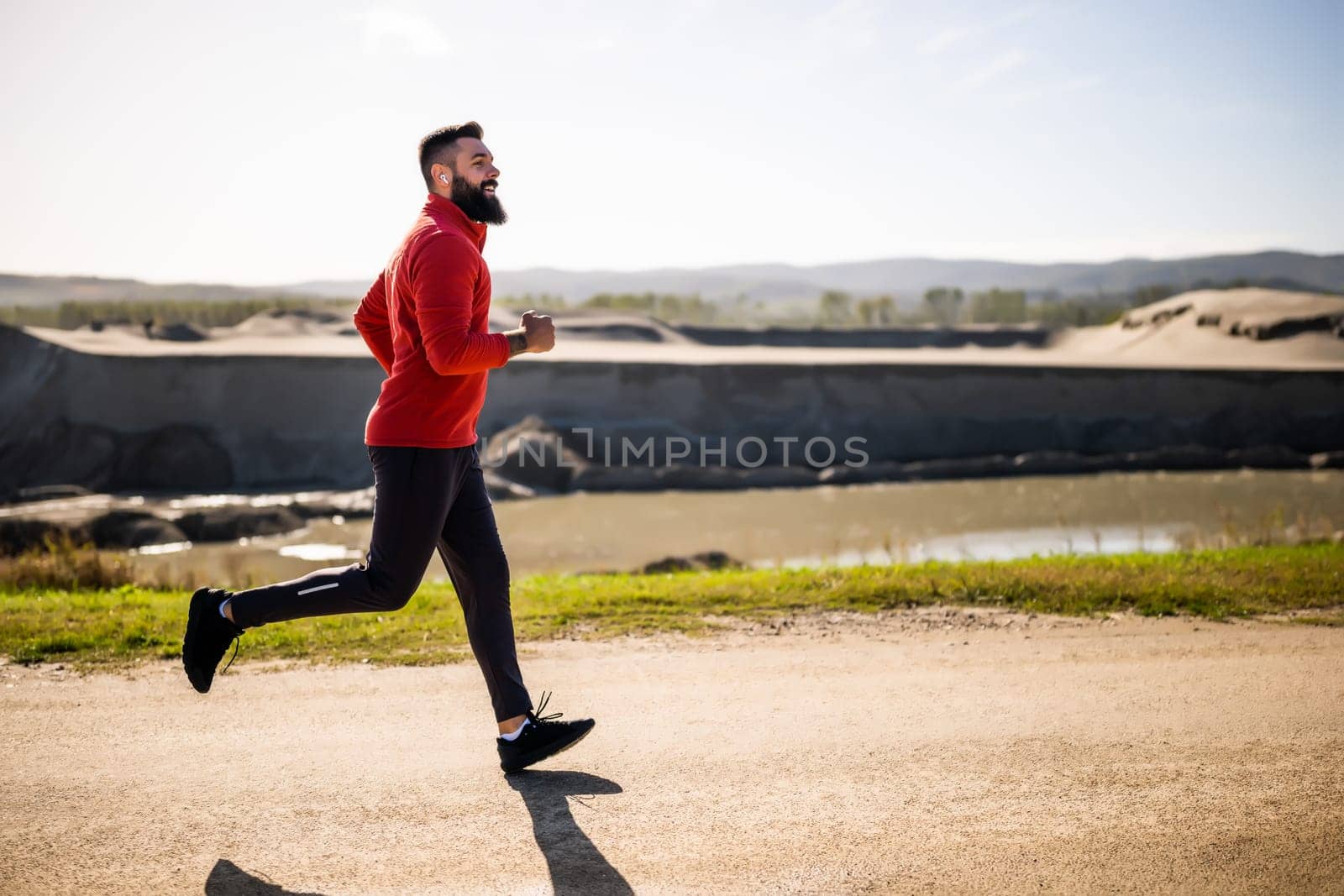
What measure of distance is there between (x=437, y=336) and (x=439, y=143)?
0.78 metres

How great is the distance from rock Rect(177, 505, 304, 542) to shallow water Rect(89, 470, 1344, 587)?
467 millimetres

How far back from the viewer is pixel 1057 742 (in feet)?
14.2

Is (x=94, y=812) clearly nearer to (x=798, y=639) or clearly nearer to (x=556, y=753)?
(x=556, y=753)

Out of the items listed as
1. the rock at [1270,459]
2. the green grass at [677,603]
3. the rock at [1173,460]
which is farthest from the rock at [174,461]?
the rock at [1270,459]

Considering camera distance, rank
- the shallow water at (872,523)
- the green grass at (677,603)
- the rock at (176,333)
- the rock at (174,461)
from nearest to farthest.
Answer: the green grass at (677,603), the shallow water at (872,523), the rock at (174,461), the rock at (176,333)

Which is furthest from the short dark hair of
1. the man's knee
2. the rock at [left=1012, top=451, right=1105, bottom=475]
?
the rock at [left=1012, top=451, right=1105, bottom=475]

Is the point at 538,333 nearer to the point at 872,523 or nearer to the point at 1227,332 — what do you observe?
the point at 872,523

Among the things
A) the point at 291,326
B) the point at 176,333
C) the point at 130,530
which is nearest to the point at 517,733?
the point at 130,530

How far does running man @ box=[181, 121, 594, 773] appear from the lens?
12.7ft

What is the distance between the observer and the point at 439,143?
414cm

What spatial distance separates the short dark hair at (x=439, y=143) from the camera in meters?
4.13

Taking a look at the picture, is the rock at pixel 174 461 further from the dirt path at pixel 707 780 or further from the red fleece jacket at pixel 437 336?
the red fleece jacket at pixel 437 336

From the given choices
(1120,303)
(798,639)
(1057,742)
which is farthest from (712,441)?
(1120,303)

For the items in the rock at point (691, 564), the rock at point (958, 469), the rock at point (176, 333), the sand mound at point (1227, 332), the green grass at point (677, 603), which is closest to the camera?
the green grass at point (677, 603)
